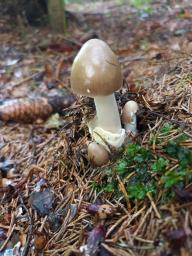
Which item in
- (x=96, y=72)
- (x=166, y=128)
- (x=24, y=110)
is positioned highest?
(x=96, y=72)

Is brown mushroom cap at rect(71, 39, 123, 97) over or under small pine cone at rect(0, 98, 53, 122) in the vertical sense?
over

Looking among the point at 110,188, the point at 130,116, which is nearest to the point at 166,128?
the point at 130,116

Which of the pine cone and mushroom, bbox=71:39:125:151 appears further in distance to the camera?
the pine cone

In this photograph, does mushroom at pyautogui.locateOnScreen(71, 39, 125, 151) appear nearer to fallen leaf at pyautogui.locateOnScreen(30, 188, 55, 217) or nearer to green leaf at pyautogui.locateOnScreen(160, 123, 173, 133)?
green leaf at pyautogui.locateOnScreen(160, 123, 173, 133)

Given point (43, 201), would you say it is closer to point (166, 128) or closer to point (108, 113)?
point (108, 113)

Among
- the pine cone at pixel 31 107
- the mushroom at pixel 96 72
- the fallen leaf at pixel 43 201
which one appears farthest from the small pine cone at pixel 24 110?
the mushroom at pixel 96 72

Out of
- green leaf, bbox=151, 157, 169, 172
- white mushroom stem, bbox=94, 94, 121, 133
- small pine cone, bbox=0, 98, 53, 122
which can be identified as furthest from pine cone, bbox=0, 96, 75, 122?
green leaf, bbox=151, 157, 169, 172

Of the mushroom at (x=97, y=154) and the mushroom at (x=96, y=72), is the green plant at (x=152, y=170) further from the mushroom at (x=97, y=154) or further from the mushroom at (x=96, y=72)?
the mushroom at (x=96, y=72)
